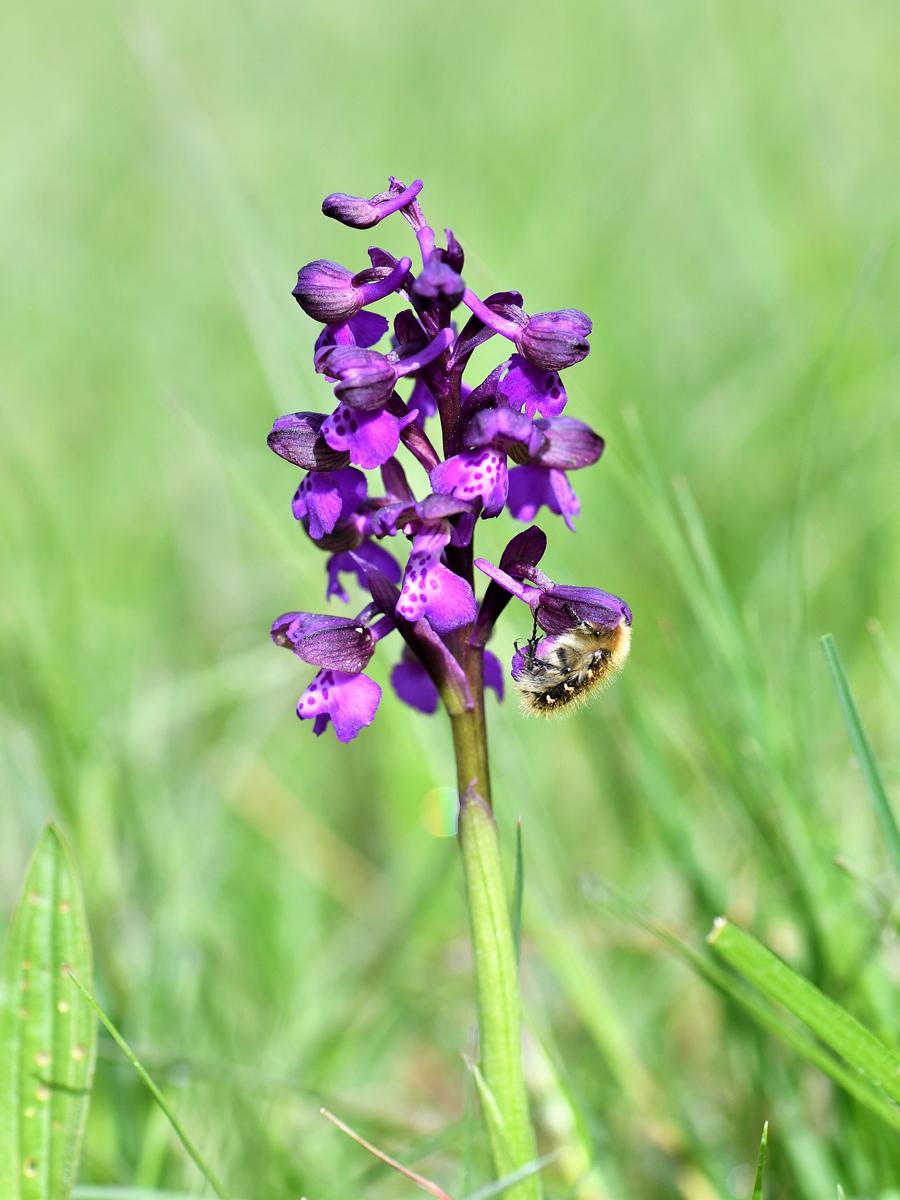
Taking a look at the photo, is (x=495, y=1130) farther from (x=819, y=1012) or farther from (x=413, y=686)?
(x=413, y=686)

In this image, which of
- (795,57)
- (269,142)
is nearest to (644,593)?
(795,57)

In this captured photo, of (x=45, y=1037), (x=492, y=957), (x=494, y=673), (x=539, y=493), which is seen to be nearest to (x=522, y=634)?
(x=494, y=673)

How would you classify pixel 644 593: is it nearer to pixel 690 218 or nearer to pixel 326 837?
pixel 326 837

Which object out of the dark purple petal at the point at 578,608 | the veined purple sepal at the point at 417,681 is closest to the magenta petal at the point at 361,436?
the dark purple petal at the point at 578,608

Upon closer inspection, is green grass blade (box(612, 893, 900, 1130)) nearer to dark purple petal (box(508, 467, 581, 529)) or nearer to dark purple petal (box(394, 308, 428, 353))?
dark purple petal (box(508, 467, 581, 529))

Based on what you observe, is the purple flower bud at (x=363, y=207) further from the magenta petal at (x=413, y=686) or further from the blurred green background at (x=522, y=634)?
the blurred green background at (x=522, y=634)
